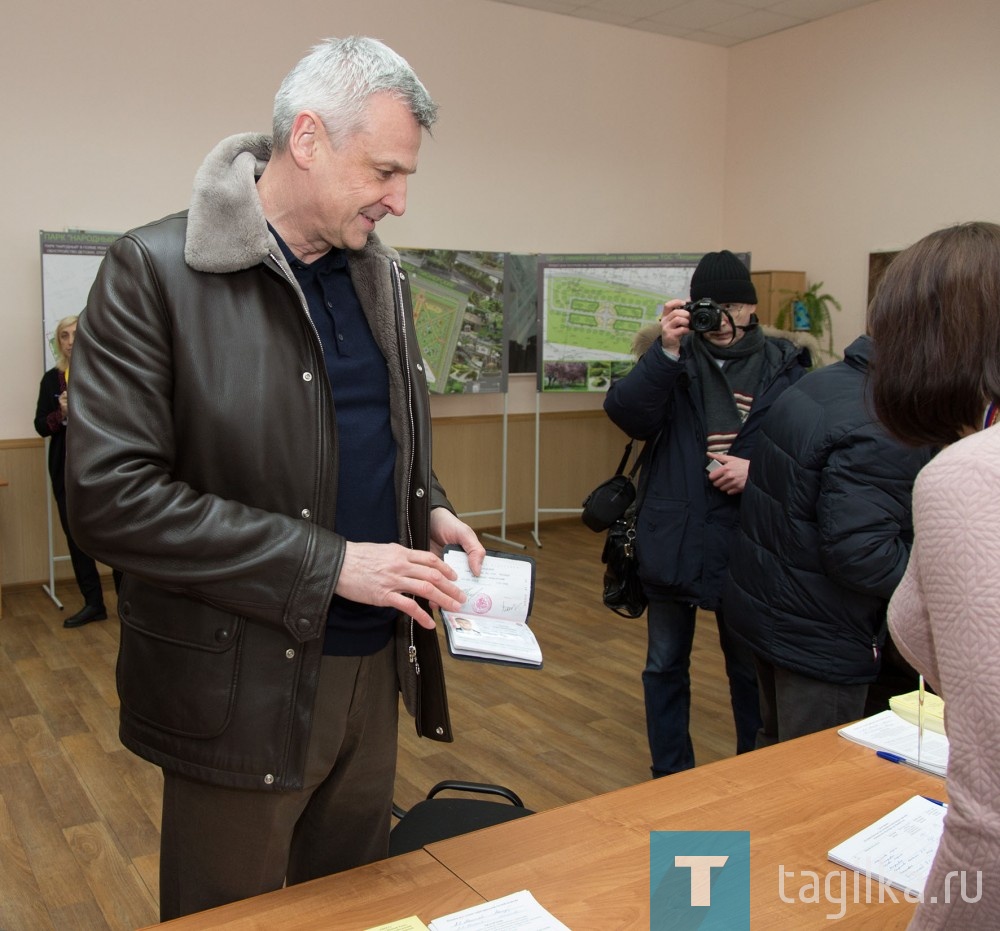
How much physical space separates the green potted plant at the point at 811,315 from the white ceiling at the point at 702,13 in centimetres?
194

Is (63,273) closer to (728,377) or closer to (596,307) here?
(596,307)

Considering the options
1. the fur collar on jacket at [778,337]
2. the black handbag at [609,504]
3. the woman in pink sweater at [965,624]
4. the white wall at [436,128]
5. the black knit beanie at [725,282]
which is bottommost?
the black handbag at [609,504]

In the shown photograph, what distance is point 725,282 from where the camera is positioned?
10.2ft

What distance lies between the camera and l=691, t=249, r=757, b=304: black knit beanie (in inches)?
122

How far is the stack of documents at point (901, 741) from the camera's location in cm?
166

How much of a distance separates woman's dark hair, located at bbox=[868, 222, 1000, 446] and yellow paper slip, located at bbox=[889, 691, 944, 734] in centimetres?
85

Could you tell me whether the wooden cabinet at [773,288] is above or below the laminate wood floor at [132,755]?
above

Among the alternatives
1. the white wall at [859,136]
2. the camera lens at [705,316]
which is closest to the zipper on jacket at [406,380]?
the camera lens at [705,316]

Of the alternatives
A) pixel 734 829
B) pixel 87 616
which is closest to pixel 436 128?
pixel 87 616

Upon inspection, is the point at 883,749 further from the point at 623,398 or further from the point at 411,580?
the point at 623,398

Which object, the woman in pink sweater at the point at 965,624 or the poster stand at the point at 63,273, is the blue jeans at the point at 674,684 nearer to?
the woman in pink sweater at the point at 965,624

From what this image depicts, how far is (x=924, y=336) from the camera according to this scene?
1.07 metres

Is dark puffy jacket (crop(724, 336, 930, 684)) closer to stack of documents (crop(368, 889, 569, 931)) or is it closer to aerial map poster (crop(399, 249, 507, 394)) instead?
stack of documents (crop(368, 889, 569, 931))

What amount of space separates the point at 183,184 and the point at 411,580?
17.3 feet
